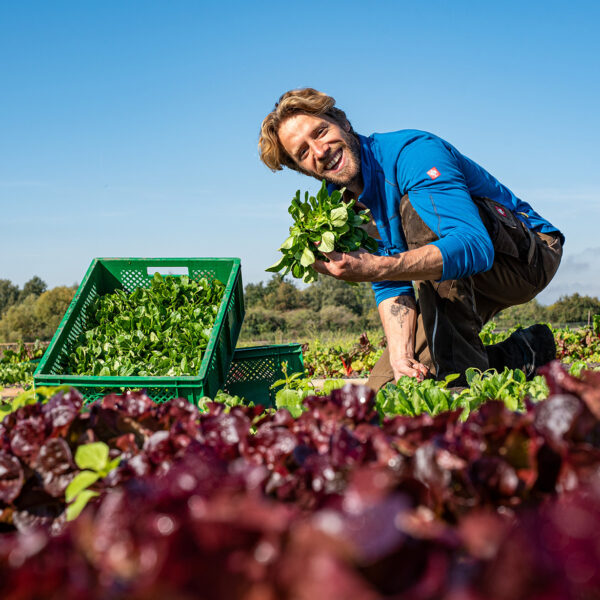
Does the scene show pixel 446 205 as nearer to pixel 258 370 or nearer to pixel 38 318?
pixel 258 370

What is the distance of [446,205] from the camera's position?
3139 millimetres

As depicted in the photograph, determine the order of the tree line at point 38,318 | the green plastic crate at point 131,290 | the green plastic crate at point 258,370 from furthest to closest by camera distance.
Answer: the tree line at point 38,318
the green plastic crate at point 258,370
the green plastic crate at point 131,290

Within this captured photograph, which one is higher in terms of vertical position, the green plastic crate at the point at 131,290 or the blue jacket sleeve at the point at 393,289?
the blue jacket sleeve at the point at 393,289

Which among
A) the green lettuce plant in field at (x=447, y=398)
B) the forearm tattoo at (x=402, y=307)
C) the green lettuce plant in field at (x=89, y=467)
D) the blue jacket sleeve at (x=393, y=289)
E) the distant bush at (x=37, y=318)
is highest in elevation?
the distant bush at (x=37, y=318)

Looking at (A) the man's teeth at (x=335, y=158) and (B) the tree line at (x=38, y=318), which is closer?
(A) the man's teeth at (x=335, y=158)

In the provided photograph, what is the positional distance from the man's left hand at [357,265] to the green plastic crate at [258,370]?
1407 millimetres

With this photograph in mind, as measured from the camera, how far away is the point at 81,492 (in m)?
1.11

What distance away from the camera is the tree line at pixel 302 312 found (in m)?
26.4

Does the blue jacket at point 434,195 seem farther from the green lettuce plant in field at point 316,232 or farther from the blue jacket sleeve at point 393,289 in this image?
the green lettuce plant in field at point 316,232

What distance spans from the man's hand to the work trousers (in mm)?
93

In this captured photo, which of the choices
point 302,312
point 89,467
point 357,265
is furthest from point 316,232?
point 302,312

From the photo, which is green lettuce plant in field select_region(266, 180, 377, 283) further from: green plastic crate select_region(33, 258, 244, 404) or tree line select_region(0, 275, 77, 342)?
tree line select_region(0, 275, 77, 342)

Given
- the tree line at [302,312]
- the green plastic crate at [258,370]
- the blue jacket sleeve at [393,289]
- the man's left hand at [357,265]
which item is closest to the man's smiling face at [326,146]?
the blue jacket sleeve at [393,289]

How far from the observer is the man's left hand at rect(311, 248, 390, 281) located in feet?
9.86
